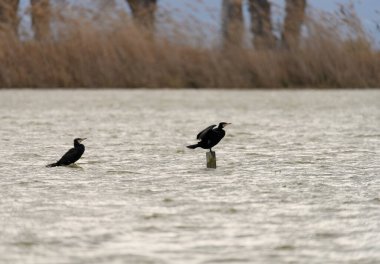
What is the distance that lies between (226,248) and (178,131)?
15.1 ft

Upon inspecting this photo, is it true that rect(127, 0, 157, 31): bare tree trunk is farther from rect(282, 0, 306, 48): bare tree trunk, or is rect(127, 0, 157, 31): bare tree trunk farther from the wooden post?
the wooden post

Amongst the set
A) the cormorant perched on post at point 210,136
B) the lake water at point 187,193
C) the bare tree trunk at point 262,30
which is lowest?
the lake water at point 187,193

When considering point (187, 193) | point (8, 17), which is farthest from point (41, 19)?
point (187, 193)

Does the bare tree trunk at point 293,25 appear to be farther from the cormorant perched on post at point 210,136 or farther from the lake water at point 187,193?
the cormorant perched on post at point 210,136

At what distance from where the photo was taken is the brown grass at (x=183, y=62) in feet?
45.2

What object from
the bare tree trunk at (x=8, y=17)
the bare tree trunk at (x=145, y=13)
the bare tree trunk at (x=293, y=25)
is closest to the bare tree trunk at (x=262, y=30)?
the bare tree trunk at (x=293, y=25)

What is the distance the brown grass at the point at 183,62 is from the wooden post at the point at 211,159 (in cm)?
912

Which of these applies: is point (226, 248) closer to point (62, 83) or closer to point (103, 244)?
point (103, 244)

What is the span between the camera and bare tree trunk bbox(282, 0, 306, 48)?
563 inches

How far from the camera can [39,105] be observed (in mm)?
10359

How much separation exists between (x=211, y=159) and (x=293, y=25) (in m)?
10.2

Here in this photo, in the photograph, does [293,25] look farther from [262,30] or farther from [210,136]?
[210,136]

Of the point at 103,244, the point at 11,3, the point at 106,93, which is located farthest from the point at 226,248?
the point at 11,3

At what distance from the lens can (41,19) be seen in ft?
49.2
